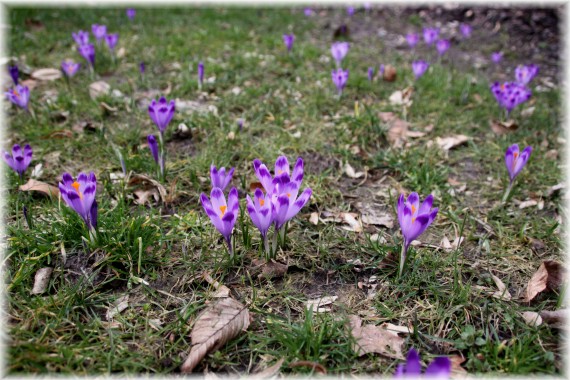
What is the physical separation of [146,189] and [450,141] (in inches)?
88.7

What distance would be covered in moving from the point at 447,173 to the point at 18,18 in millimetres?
5004

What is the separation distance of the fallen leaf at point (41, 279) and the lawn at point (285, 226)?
0.02 m

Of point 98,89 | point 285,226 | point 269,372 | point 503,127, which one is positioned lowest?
point 269,372

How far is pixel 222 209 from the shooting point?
1898 mm

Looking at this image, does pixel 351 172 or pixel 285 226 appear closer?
pixel 285 226

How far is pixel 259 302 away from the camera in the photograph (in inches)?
76.8

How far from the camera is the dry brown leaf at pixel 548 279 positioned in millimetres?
2016

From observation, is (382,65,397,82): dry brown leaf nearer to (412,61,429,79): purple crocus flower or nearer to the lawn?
the lawn

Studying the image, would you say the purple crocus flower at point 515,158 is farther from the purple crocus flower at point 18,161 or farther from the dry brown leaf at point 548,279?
the purple crocus flower at point 18,161

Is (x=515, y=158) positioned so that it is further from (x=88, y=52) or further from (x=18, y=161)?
(x=88, y=52)

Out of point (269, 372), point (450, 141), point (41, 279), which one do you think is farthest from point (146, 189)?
point (450, 141)

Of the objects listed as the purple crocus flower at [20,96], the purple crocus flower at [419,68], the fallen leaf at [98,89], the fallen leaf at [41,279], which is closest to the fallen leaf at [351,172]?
the purple crocus flower at [419,68]

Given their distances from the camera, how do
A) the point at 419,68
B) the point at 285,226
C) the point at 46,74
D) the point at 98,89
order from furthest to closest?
1. the point at 419,68
2. the point at 46,74
3. the point at 98,89
4. the point at 285,226

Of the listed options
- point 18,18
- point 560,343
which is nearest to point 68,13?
point 18,18
